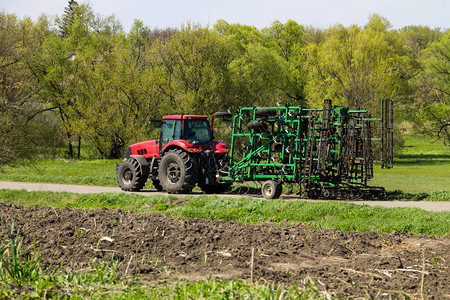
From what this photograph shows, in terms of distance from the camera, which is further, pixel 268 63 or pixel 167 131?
pixel 268 63

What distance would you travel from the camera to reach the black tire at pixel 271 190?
49.4 ft

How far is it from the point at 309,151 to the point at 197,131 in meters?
3.63

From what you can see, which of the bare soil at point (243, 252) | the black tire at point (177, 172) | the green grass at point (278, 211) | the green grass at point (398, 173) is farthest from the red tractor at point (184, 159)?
the bare soil at point (243, 252)

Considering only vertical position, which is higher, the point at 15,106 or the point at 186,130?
the point at 15,106

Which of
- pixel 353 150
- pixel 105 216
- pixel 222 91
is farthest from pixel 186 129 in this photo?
pixel 222 91

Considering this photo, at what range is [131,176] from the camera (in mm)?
18531

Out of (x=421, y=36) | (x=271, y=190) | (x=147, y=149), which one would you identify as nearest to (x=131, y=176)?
(x=147, y=149)

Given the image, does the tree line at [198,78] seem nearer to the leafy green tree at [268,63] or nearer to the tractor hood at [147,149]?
the leafy green tree at [268,63]

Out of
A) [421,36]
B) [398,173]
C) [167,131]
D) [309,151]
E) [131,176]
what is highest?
[421,36]

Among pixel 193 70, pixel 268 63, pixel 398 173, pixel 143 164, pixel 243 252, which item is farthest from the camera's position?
pixel 268 63

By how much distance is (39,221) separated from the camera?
9.36 meters

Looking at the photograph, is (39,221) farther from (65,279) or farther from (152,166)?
(152,166)

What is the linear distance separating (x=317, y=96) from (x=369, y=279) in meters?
34.7

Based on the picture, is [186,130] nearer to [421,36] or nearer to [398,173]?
[398,173]
